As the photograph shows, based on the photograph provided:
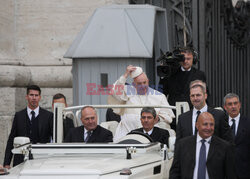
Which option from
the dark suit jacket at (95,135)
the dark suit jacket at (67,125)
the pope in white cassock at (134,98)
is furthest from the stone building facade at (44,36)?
the dark suit jacket at (95,135)

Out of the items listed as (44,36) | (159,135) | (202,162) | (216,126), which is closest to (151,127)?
(159,135)

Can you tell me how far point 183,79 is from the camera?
10836 mm

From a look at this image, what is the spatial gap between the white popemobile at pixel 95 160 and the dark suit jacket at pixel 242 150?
2.04 metres

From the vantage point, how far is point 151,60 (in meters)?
13.3

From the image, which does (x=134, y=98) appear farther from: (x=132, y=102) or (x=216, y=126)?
(x=216, y=126)

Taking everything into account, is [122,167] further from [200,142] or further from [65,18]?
[65,18]

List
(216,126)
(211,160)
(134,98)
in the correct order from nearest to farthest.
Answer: (211,160) < (216,126) < (134,98)

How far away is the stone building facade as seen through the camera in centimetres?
1433

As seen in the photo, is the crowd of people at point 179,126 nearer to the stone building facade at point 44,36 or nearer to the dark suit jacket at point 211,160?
the dark suit jacket at point 211,160

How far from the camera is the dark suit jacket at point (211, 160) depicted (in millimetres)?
7609

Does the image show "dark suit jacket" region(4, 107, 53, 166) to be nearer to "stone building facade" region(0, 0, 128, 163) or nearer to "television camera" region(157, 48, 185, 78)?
"television camera" region(157, 48, 185, 78)

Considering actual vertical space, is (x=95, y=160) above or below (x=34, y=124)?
below

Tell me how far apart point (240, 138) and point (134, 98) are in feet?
4.87

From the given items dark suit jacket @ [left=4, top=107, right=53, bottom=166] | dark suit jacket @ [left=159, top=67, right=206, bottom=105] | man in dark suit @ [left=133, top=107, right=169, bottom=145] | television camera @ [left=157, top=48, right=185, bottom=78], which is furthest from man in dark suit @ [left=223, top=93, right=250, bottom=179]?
dark suit jacket @ [left=4, top=107, right=53, bottom=166]
